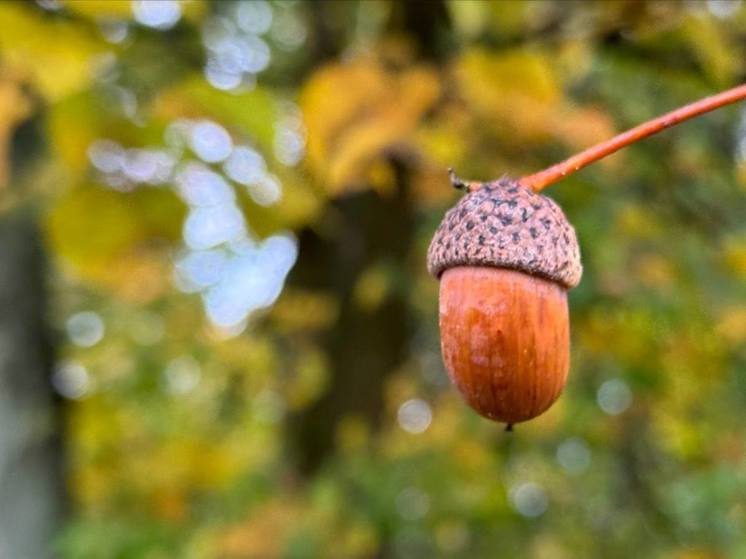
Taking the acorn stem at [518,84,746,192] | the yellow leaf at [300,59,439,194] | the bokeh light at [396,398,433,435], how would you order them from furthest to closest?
the bokeh light at [396,398,433,435] → the yellow leaf at [300,59,439,194] → the acorn stem at [518,84,746,192]

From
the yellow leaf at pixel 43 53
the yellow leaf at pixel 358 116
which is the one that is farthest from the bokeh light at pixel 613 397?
the yellow leaf at pixel 43 53

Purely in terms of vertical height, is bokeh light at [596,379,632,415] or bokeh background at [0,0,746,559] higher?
bokeh background at [0,0,746,559]

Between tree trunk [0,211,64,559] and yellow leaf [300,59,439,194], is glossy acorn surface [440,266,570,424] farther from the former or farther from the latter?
tree trunk [0,211,64,559]

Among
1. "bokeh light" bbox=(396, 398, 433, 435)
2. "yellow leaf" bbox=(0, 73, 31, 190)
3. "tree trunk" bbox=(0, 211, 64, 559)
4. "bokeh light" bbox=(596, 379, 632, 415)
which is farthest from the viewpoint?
"bokeh light" bbox=(396, 398, 433, 435)

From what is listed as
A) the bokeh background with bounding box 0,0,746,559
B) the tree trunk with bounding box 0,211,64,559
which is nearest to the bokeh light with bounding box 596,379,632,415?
the bokeh background with bounding box 0,0,746,559

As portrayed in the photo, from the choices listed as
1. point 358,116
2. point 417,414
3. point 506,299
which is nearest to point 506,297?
point 506,299

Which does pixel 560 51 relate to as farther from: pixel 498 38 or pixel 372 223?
pixel 372 223

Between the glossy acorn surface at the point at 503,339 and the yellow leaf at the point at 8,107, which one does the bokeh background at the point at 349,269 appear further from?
the glossy acorn surface at the point at 503,339

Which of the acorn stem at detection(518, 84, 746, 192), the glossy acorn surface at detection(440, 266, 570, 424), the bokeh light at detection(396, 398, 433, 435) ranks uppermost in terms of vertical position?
the acorn stem at detection(518, 84, 746, 192)

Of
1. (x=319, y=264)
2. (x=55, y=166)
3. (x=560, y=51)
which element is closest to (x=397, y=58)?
(x=560, y=51)
